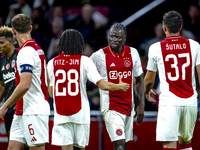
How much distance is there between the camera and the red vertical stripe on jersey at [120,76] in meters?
4.68

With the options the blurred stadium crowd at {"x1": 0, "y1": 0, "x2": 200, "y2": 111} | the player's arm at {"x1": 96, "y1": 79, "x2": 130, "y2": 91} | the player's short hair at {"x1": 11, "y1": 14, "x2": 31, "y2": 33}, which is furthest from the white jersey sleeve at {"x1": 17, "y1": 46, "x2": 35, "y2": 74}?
the blurred stadium crowd at {"x1": 0, "y1": 0, "x2": 200, "y2": 111}

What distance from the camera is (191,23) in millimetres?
7922

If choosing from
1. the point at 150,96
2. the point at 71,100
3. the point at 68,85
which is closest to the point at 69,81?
the point at 68,85

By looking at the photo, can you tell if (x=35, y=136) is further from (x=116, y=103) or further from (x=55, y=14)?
(x=55, y=14)

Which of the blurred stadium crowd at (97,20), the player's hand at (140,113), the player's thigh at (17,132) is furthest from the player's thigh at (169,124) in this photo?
the blurred stadium crowd at (97,20)

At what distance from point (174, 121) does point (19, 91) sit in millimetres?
2020

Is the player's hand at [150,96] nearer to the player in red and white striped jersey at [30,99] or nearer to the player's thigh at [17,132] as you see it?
the player in red and white striped jersey at [30,99]

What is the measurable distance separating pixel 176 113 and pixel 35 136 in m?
1.83

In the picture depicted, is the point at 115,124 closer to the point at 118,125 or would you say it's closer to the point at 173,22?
the point at 118,125

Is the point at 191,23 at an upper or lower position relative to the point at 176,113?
upper

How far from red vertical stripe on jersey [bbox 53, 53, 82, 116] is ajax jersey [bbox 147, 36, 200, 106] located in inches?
46.0

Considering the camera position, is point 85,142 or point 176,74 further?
point 176,74

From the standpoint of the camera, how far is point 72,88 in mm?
4055

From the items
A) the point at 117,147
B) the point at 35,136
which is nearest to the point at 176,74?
the point at 117,147
